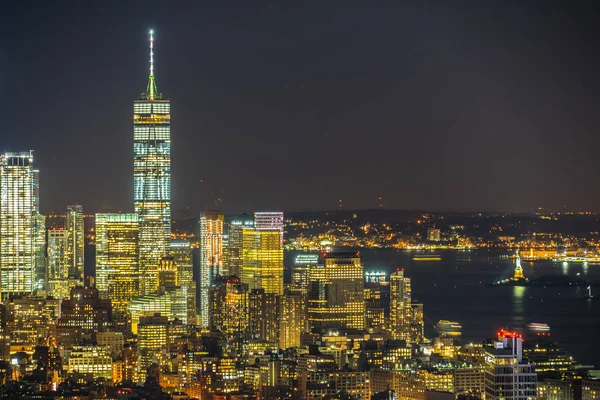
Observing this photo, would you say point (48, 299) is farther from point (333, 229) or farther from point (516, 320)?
point (333, 229)

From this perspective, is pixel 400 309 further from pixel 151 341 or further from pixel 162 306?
pixel 151 341

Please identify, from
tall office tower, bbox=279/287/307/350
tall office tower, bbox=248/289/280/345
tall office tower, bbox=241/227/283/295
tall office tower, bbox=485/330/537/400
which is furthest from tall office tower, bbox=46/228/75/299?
tall office tower, bbox=485/330/537/400

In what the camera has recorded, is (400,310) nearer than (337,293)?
Yes

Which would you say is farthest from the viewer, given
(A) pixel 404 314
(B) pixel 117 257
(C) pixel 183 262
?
(C) pixel 183 262

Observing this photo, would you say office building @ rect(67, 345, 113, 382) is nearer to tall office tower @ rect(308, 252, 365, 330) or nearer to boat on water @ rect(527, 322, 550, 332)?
tall office tower @ rect(308, 252, 365, 330)

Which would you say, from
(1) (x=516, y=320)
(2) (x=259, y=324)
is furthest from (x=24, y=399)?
(1) (x=516, y=320)

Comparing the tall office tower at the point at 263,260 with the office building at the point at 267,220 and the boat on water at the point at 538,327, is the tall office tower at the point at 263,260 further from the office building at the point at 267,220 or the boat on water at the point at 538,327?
the boat on water at the point at 538,327

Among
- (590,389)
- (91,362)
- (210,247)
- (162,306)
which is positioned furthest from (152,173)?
(590,389)
